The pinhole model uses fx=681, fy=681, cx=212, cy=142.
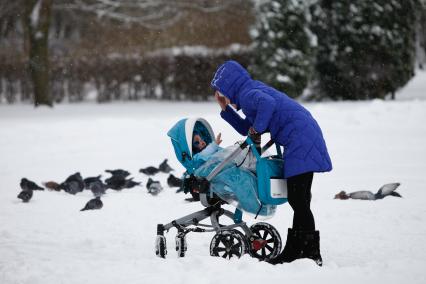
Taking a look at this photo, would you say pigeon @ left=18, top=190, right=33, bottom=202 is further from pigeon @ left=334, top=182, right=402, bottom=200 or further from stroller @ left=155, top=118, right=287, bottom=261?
pigeon @ left=334, top=182, right=402, bottom=200

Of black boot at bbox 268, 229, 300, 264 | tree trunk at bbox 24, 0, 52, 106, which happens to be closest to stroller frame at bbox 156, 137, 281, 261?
black boot at bbox 268, 229, 300, 264

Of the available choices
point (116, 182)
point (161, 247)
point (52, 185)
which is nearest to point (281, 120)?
point (161, 247)

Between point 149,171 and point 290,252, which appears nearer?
point 290,252

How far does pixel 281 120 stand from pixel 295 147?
0.24 meters

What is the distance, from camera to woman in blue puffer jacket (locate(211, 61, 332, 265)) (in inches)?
190

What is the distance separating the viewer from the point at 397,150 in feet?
36.8

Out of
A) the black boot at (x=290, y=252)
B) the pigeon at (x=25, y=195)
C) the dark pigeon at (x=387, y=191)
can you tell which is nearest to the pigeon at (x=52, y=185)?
the pigeon at (x=25, y=195)

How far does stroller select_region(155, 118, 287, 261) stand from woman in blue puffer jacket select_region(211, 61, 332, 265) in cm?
13

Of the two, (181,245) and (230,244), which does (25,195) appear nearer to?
(181,245)

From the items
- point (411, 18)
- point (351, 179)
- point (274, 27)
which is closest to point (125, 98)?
point (274, 27)

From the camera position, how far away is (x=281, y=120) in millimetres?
4945

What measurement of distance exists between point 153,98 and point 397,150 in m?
14.1

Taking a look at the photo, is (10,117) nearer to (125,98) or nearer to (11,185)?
(125,98)

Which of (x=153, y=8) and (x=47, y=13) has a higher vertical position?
(x=153, y=8)
